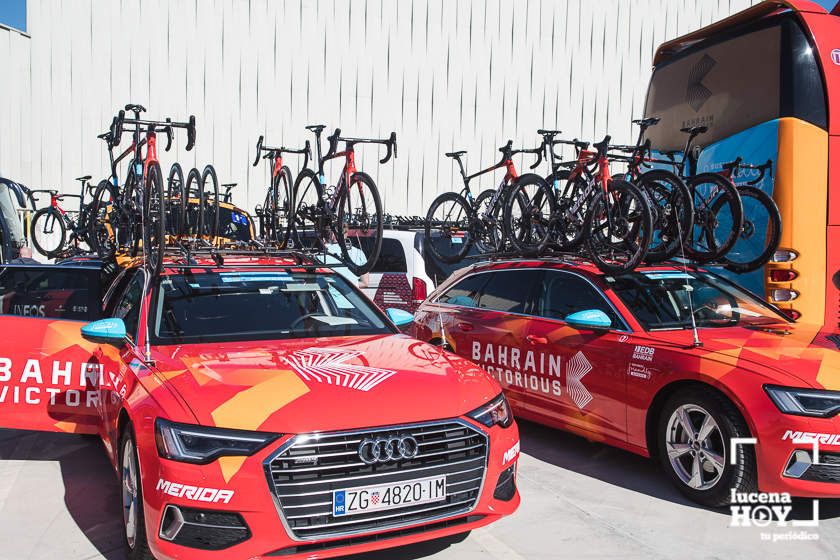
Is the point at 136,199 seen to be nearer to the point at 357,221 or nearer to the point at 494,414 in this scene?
the point at 357,221

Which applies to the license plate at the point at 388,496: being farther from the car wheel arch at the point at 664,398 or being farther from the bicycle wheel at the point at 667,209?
the bicycle wheel at the point at 667,209

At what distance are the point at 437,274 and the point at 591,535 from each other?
18.4 feet

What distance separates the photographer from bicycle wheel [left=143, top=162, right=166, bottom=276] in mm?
4750

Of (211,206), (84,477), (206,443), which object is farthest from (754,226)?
(84,477)

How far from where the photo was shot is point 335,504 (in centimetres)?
310

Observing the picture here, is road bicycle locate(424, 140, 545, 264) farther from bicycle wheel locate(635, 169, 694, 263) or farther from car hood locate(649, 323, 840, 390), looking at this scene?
car hood locate(649, 323, 840, 390)

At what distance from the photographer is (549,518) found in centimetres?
435

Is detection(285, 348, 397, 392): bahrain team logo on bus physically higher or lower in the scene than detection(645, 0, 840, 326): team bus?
lower

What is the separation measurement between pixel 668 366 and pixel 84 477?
3.99m

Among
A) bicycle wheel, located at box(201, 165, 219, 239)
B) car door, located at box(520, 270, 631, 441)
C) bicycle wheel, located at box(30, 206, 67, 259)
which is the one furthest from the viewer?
bicycle wheel, located at box(30, 206, 67, 259)

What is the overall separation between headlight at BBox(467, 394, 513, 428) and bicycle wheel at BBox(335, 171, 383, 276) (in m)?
2.61

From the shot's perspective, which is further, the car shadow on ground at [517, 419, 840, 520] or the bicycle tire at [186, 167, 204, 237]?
the bicycle tire at [186, 167, 204, 237]

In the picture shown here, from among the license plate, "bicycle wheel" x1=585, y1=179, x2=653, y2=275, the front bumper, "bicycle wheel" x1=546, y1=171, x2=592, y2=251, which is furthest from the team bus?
the front bumper

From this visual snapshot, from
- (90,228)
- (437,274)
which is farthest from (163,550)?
(437,274)
